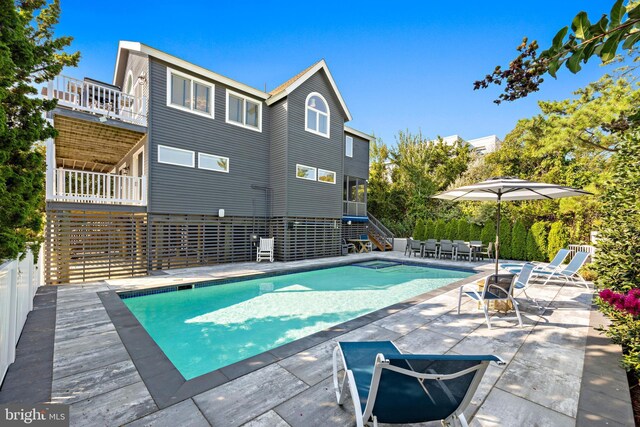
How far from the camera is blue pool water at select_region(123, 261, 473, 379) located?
14.1ft

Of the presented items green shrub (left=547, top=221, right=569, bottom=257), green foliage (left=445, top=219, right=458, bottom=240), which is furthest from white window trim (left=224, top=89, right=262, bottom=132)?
green shrub (left=547, top=221, right=569, bottom=257)

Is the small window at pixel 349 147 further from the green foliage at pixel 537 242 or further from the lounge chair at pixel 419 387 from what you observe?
the lounge chair at pixel 419 387

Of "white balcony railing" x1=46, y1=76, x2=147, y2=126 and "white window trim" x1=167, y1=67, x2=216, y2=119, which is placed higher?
"white window trim" x1=167, y1=67, x2=216, y2=119

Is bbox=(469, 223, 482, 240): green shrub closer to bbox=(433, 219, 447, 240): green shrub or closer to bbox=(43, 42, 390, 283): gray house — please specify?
bbox=(433, 219, 447, 240): green shrub

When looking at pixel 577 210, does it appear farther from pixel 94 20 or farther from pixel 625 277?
pixel 94 20

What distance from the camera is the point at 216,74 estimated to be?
1047cm

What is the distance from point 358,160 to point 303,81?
261 inches

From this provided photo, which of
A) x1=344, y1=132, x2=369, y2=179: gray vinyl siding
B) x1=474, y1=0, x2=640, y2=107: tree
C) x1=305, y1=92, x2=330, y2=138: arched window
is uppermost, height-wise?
x1=305, y1=92, x2=330, y2=138: arched window

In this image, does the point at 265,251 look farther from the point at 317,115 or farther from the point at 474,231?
the point at 474,231

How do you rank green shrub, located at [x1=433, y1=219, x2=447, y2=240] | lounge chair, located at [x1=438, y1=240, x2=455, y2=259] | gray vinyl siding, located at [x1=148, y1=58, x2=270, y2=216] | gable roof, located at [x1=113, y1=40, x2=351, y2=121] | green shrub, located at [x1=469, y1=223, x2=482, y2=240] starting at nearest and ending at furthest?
gable roof, located at [x1=113, y1=40, x2=351, y2=121]
gray vinyl siding, located at [x1=148, y1=58, x2=270, y2=216]
lounge chair, located at [x1=438, y1=240, x2=455, y2=259]
green shrub, located at [x1=469, y1=223, x2=482, y2=240]
green shrub, located at [x1=433, y1=219, x2=447, y2=240]

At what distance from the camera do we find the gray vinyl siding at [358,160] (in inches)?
667

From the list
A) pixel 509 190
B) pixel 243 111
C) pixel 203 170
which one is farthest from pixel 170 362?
pixel 243 111

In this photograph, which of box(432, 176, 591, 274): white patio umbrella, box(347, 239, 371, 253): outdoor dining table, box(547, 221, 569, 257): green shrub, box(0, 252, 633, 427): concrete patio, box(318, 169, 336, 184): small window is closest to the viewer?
box(0, 252, 633, 427): concrete patio

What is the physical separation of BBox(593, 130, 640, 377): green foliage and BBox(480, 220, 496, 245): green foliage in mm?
10826
